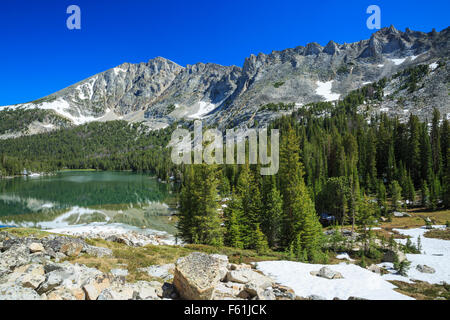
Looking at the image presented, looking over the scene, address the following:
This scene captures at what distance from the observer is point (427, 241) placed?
2677 centimetres

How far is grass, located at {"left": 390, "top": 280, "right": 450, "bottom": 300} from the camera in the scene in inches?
495

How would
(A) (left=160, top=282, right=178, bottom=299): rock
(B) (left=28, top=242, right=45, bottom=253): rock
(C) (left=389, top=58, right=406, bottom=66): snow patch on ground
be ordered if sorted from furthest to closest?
(C) (left=389, top=58, right=406, bottom=66): snow patch on ground → (B) (left=28, top=242, right=45, bottom=253): rock → (A) (left=160, top=282, right=178, bottom=299): rock

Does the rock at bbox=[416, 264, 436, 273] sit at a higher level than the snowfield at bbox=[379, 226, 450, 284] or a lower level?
higher

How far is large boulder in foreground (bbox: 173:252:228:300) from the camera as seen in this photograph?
830 centimetres

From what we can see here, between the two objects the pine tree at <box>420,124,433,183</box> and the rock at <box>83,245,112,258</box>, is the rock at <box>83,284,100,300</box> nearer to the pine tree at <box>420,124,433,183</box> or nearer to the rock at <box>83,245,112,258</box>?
the rock at <box>83,245,112,258</box>

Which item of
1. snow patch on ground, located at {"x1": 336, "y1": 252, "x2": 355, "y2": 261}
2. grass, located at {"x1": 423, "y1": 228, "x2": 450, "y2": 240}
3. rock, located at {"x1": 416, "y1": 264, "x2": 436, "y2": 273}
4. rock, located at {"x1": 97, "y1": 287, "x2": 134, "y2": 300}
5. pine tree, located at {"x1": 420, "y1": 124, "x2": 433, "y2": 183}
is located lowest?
snow patch on ground, located at {"x1": 336, "y1": 252, "x2": 355, "y2": 261}

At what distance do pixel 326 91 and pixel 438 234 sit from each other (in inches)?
6924

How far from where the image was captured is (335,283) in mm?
12055

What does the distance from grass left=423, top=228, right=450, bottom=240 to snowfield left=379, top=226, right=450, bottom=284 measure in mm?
778

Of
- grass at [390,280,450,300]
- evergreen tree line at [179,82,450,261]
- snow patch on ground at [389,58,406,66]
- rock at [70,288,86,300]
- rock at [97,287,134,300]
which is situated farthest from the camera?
snow patch on ground at [389,58,406,66]

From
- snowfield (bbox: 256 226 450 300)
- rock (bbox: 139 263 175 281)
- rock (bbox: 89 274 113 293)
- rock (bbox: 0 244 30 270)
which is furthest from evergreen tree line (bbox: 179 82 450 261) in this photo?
rock (bbox: 89 274 113 293)

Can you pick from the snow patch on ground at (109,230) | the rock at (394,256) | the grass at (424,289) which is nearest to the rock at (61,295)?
the grass at (424,289)

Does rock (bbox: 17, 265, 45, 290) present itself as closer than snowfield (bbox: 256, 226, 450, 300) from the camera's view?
Yes
